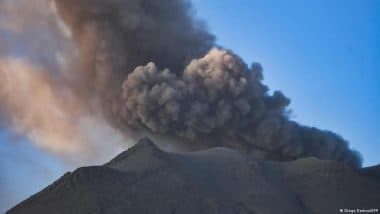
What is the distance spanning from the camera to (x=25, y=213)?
142 feet

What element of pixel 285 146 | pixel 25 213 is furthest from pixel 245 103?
pixel 25 213

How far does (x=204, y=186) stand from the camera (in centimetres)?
4750

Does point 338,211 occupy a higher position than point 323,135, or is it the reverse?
point 323,135

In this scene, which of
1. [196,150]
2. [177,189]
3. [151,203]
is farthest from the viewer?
[196,150]

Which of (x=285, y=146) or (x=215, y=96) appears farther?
(x=285, y=146)

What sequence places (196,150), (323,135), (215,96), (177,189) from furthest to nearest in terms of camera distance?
1. (323,135)
2. (196,150)
3. (215,96)
4. (177,189)

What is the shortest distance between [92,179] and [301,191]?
1944 cm

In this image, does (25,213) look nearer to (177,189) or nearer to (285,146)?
(177,189)

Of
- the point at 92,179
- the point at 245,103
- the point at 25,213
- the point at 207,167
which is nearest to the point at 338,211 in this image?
the point at 207,167

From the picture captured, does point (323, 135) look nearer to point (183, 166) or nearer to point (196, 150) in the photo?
point (196, 150)

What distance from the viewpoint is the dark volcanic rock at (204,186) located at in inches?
1683

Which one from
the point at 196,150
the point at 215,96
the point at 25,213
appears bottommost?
the point at 25,213

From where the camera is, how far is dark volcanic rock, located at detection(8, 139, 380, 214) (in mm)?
42750

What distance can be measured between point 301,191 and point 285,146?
1207 centimetres
